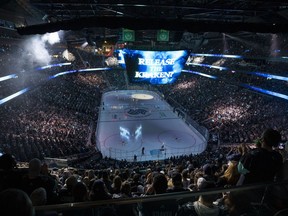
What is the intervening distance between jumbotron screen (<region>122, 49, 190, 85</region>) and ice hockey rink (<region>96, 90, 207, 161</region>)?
682cm

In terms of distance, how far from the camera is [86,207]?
2.53 metres

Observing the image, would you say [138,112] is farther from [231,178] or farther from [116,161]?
[231,178]

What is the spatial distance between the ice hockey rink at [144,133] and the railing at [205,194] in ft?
54.2

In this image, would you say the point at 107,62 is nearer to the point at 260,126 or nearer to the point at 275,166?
the point at 260,126

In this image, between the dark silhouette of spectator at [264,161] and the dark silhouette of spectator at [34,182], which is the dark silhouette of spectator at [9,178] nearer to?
the dark silhouette of spectator at [34,182]

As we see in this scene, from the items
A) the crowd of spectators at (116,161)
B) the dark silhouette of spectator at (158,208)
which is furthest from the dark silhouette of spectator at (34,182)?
the dark silhouette of spectator at (158,208)

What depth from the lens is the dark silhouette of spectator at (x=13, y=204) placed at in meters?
1.62

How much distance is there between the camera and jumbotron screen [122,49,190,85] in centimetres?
1555

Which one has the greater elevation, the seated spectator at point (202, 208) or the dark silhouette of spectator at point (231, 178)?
the seated spectator at point (202, 208)

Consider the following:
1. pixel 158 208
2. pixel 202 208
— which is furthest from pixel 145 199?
pixel 202 208

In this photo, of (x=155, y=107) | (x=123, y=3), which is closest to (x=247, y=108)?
(x=155, y=107)

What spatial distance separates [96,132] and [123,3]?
16.6 m

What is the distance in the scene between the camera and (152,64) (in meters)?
15.6

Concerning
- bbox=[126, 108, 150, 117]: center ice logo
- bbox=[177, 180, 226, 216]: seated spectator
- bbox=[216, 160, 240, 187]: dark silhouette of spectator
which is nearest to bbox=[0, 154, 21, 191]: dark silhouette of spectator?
bbox=[177, 180, 226, 216]: seated spectator
